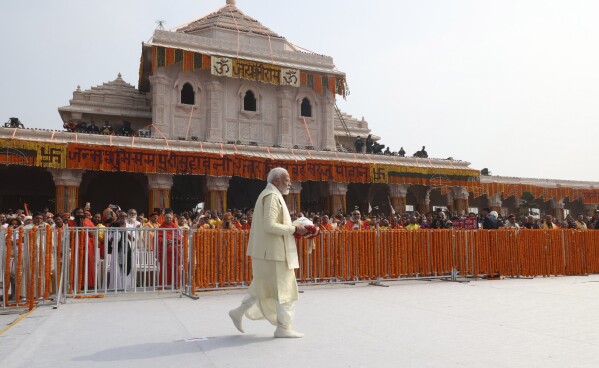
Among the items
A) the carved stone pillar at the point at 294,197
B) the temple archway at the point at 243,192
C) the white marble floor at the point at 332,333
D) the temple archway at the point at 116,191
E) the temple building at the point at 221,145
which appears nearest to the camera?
the white marble floor at the point at 332,333

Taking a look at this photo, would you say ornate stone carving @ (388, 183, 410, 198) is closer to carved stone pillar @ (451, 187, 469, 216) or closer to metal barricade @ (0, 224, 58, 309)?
carved stone pillar @ (451, 187, 469, 216)

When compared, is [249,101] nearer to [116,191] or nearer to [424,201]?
[116,191]

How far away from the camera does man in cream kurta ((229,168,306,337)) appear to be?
4.60m

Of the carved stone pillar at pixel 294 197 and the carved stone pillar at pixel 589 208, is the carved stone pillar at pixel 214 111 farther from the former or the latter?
the carved stone pillar at pixel 589 208

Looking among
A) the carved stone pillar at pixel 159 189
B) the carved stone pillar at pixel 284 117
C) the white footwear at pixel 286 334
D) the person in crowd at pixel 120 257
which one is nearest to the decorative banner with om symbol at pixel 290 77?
the carved stone pillar at pixel 284 117

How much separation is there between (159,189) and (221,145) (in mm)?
3076

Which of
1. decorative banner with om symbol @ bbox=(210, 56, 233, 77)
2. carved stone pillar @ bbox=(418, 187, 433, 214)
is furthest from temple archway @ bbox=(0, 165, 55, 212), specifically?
carved stone pillar @ bbox=(418, 187, 433, 214)

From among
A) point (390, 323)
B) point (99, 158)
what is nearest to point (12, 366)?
point (390, 323)

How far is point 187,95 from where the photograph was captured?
84.0 feet

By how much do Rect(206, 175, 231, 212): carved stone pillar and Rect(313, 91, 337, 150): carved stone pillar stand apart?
8888 millimetres

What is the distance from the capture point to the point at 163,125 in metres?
24.5

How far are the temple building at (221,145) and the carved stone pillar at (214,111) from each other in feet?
0.17

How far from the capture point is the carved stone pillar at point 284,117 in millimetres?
26680

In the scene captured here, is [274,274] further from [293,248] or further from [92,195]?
[92,195]
